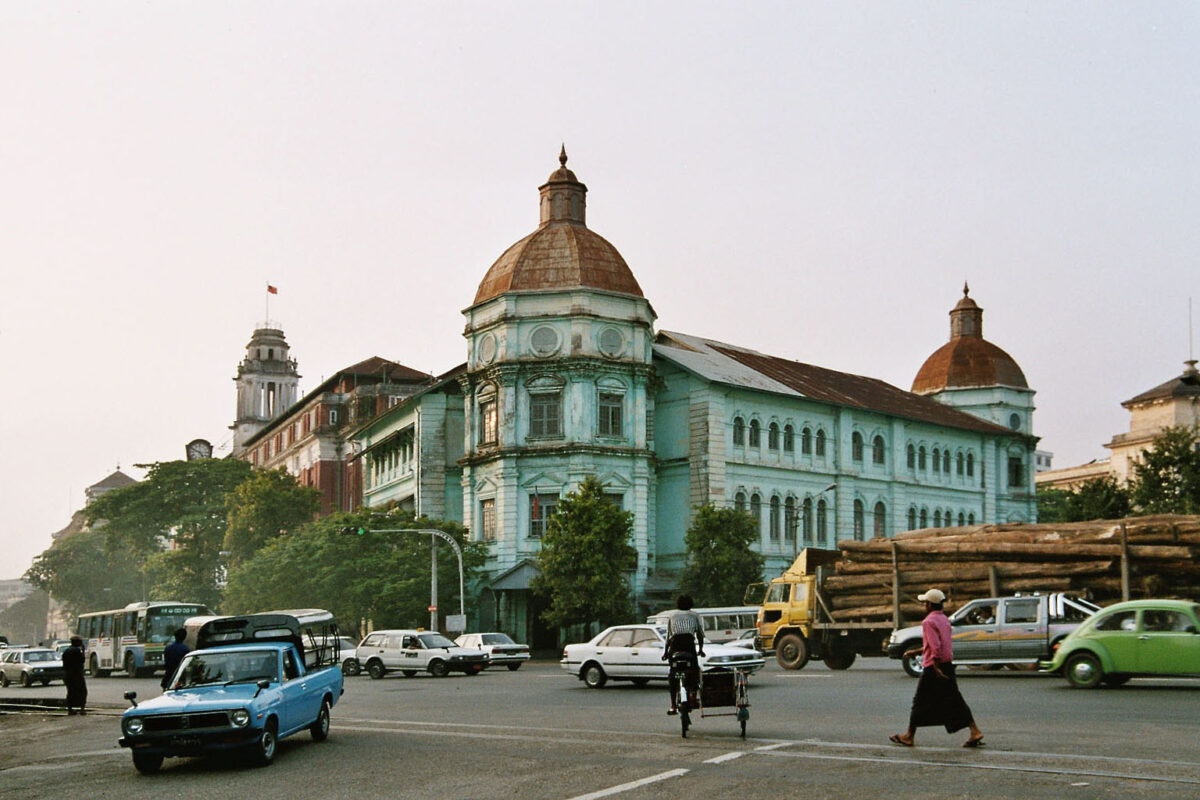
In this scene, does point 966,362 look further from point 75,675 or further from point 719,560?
point 75,675

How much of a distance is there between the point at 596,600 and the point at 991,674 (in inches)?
1084

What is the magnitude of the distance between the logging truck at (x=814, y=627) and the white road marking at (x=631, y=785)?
20.4 m

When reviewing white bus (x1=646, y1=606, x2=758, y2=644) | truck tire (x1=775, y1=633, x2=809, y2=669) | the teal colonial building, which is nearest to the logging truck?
truck tire (x1=775, y1=633, x2=809, y2=669)

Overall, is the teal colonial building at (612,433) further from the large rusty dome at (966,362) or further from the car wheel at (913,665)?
the car wheel at (913,665)

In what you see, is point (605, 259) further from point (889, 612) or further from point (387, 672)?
point (889, 612)

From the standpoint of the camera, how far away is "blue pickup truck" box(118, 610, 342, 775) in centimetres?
1571

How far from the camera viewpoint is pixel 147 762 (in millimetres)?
15984

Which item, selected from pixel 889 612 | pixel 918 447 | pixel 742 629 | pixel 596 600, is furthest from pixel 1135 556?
pixel 918 447

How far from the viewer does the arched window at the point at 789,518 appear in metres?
69.4

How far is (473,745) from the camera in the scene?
17.6 meters

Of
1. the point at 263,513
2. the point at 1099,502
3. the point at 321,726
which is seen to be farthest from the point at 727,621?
the point at 263,513

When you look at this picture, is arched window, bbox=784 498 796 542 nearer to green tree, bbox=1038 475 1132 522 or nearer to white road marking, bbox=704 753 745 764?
green tree, bbox=1038 475 1132 522

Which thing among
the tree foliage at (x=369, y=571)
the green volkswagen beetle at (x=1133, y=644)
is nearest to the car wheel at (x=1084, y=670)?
the green volkswagen beetle at (x=1133, y=644)

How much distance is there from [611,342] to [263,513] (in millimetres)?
27988
